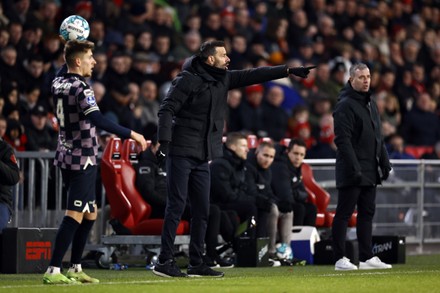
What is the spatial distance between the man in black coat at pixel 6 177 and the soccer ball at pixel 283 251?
3.57 m

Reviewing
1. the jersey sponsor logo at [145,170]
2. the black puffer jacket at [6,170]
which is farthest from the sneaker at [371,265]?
the black puffer jacket at [6,170]

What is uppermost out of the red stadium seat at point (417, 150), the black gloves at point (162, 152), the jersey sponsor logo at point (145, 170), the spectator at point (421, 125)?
the spectator at point (421, 125)

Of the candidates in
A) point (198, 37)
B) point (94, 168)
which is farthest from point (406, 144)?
point (94, 168)

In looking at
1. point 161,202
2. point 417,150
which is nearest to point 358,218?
point 161,202

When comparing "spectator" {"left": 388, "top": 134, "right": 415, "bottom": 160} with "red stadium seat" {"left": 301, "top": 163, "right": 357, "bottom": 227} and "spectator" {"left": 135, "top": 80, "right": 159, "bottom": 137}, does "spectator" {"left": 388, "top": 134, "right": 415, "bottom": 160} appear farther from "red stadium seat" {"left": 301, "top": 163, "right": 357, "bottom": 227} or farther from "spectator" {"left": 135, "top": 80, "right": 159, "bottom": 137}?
"spectator" {"left": 135, "top": 80, "right": 159, "bottom": 137}

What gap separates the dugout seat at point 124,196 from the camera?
49.2ft

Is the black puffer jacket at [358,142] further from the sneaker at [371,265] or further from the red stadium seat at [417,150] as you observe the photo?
the red stadium seat at [417,150]

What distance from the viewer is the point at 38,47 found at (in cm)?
1855

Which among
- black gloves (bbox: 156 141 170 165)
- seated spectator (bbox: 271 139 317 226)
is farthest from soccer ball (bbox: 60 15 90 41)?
seated spectator (bbox: 271 139 317 226)

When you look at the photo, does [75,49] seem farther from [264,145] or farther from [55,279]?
[264,145]

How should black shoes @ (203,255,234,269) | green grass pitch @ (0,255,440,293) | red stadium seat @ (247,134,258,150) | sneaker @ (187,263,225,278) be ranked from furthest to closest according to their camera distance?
red stadium seat @ (247,134,258,150) → black shoes @ (203,255,234,269) → sneaker @ (187,263,225,278) → green grass pitch @ (0,255,440,293)

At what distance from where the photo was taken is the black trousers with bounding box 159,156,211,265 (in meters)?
12.3

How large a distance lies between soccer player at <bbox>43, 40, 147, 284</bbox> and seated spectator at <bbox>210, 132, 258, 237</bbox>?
13.9ft

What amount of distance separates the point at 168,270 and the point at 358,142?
289 cm
